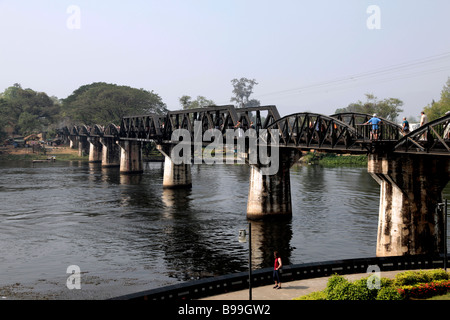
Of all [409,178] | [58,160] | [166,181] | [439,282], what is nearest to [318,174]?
[166,181]

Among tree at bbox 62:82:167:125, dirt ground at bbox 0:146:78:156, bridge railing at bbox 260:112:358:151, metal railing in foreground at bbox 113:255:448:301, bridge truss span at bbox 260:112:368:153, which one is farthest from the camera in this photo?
tree at bbox 62:82:167:125

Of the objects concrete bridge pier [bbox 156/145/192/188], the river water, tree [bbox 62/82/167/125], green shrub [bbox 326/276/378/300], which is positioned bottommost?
the river water

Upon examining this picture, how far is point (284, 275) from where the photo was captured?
24.0 meters

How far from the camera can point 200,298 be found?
21469 mm

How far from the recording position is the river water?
34938mm

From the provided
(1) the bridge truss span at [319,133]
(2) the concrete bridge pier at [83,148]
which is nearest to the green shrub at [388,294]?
(1) the bridge truss span at [319,133]

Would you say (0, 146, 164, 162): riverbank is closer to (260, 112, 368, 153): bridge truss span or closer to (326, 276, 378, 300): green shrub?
(260, 112, 368, 153): bridge truss span

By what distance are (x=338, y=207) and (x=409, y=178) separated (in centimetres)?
3149

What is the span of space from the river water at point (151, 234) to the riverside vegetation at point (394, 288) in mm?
15969

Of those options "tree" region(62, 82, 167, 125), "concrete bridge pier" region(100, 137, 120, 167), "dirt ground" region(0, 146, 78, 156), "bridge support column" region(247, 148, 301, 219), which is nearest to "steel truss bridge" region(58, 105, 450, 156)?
"bridge support column" region(247, 148, 301, 219)

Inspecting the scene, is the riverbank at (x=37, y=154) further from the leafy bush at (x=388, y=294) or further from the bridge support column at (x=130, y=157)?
the leafy bush at (x=388, y=294)

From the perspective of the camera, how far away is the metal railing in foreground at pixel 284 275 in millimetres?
20922

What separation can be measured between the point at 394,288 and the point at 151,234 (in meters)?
31.7

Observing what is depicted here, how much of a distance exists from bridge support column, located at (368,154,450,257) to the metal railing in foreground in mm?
4901
